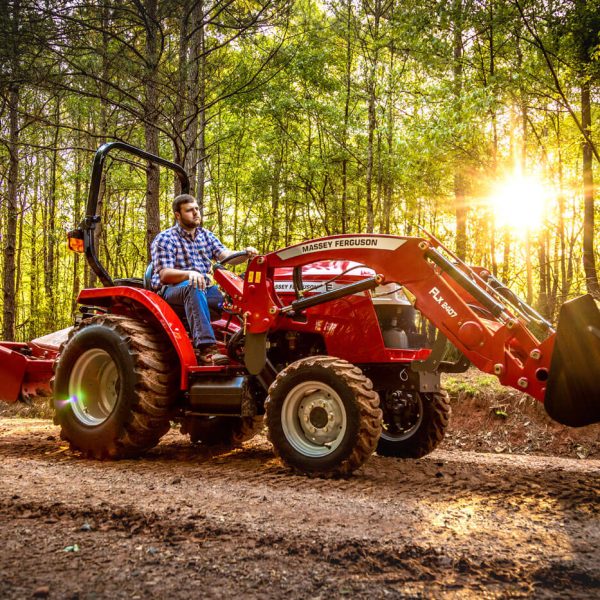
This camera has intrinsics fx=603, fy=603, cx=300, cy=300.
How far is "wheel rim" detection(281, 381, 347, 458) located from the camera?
4020mm

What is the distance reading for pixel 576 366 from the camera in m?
3.40

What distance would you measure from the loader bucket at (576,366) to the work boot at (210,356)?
7.77ft

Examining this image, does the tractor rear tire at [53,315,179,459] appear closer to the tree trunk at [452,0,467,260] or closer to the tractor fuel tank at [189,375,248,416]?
the tractor fuel tank at [189,375,248,416]

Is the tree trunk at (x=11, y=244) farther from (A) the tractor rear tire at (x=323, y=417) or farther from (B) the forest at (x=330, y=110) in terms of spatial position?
(A) the tractor rear tire at (x=323, y=417)

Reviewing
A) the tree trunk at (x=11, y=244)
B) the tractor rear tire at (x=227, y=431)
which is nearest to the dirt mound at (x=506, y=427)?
the tractor rear tire at (x=227, y=431)

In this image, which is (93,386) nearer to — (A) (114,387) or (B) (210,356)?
(A) (114,387)

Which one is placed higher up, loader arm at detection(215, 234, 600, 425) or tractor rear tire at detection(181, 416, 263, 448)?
loader arm at detection(215, 234, 600, 425)

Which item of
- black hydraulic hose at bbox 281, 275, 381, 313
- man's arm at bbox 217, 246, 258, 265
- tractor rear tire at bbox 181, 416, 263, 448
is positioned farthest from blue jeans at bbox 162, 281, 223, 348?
tractor rear tire at bbox 181, 416, 263, 448

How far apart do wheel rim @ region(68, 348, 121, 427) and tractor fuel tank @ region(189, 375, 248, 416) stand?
878 mm

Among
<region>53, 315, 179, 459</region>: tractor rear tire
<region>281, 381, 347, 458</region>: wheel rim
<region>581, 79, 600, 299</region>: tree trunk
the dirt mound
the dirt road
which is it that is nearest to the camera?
the dirt road

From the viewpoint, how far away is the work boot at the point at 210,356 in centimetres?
468

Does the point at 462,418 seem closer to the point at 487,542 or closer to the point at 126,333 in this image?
the point at 126,333

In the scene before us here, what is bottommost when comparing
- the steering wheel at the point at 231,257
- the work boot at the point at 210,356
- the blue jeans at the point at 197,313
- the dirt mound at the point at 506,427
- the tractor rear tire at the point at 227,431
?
the dirt mound at the point at 506,427

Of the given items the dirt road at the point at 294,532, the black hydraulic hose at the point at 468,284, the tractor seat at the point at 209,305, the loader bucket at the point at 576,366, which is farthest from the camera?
the tractor seat at the point at 209,305
